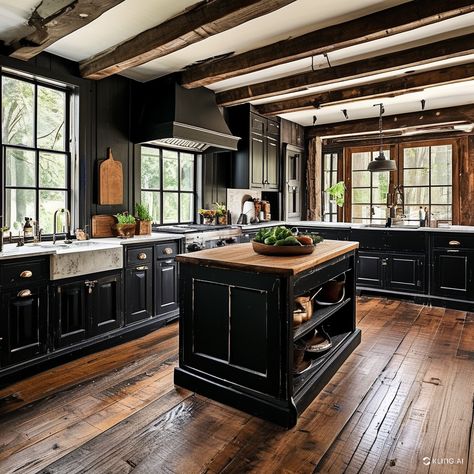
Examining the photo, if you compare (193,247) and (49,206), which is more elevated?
(49,206)

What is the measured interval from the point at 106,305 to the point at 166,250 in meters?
0.88

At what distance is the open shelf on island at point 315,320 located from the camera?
8.50 ft

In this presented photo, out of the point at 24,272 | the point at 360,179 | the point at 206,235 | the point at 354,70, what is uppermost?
the point at 354,70

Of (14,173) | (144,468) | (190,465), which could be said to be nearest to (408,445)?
(190,465)

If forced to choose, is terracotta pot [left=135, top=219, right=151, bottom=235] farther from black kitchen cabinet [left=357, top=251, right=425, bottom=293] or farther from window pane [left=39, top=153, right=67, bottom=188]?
black kitchen cabinet [left=357, top=251, right=425, bottom=293]

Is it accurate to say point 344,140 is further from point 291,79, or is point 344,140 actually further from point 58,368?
point 58,368

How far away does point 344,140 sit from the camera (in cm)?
740

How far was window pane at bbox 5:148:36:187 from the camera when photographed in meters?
3.56

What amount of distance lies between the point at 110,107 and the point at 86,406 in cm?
304

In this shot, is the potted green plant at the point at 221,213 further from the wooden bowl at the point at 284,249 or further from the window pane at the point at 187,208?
the wooden bowl at the point at 284,249

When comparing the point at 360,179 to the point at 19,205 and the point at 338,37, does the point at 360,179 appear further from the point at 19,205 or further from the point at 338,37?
the point at 19,205

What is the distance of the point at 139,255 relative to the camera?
12.8 ft

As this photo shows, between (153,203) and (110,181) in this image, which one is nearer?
(110,181)

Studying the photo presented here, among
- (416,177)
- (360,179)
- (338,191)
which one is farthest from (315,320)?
(360,179)
